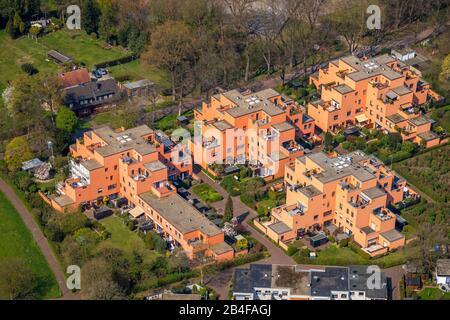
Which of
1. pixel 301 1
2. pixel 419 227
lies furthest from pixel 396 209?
pixel 301 1

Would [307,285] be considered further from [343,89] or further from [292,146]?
[343,89]

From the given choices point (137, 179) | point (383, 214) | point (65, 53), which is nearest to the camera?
point (383, 214)

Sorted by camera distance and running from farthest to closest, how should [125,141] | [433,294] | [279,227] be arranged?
[125,141] → [279,227] → [433,294]

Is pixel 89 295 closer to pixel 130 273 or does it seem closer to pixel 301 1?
pixel 130 273

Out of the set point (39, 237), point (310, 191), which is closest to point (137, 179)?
point (39, 237)

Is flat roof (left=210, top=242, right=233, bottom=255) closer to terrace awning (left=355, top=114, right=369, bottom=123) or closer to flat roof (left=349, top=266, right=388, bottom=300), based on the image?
flat roof (left=349, top=266, right=388, bottom=300)

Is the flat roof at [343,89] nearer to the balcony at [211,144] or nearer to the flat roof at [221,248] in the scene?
the balcony at [211,144]

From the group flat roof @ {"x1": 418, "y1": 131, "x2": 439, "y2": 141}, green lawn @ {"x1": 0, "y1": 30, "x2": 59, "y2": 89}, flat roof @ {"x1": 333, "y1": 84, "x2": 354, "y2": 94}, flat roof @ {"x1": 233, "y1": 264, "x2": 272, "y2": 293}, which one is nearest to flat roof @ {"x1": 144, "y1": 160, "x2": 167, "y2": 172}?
flat roof @ {"x1": 233, "y1": 264, "x2": 272, "y2": 293}
